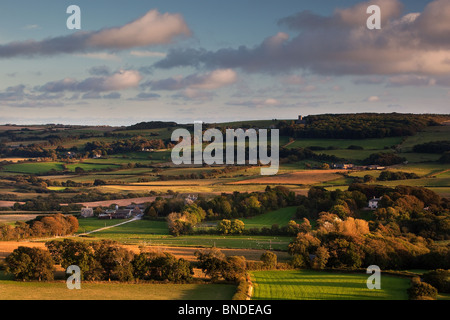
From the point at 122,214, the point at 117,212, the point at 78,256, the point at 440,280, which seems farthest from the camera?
the point at 117,212

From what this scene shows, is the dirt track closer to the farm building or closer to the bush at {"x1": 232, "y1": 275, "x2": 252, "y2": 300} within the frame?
the bush at {"x1": 232, "y1": 275, "x2": 252, "y2": 300}

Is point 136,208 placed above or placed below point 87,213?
above

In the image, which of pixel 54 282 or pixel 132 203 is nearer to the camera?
pixel 54 282

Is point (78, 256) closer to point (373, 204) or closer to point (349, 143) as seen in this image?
point (373, 204)

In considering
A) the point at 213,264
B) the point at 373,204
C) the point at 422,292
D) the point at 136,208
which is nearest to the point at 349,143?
the point at 373,204
